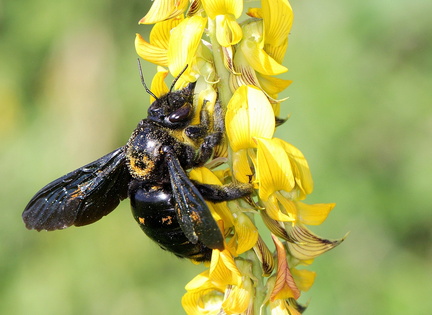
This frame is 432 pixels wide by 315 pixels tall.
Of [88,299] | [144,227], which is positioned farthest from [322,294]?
[144,227]

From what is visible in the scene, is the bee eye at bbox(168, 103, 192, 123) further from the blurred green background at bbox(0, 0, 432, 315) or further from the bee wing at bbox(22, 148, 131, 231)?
the blurred green background at bbox(0, 0, 432, 315)

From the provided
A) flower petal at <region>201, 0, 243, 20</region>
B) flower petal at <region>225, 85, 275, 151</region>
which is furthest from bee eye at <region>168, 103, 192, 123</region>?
flower petal at <region>201, 0, 243, 20</region>

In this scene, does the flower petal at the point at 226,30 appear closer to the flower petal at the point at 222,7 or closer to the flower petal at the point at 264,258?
the flower petal at the point at 222,7

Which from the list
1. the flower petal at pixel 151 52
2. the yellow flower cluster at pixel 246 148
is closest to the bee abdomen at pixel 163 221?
the yellow flower cluster at pixel 246 148

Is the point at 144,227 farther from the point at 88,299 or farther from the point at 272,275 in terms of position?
the point at 88,299

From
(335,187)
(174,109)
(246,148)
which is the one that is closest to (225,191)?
(246,148)

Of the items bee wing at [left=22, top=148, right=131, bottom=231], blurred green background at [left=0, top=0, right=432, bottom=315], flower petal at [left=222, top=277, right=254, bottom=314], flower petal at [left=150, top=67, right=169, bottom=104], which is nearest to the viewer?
flower petal at [left=222, top=277, right=254, bottom=314]

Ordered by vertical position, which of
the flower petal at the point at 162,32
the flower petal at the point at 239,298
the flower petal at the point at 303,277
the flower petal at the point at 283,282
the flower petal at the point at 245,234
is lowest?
the flower petal at the point at 303,277
